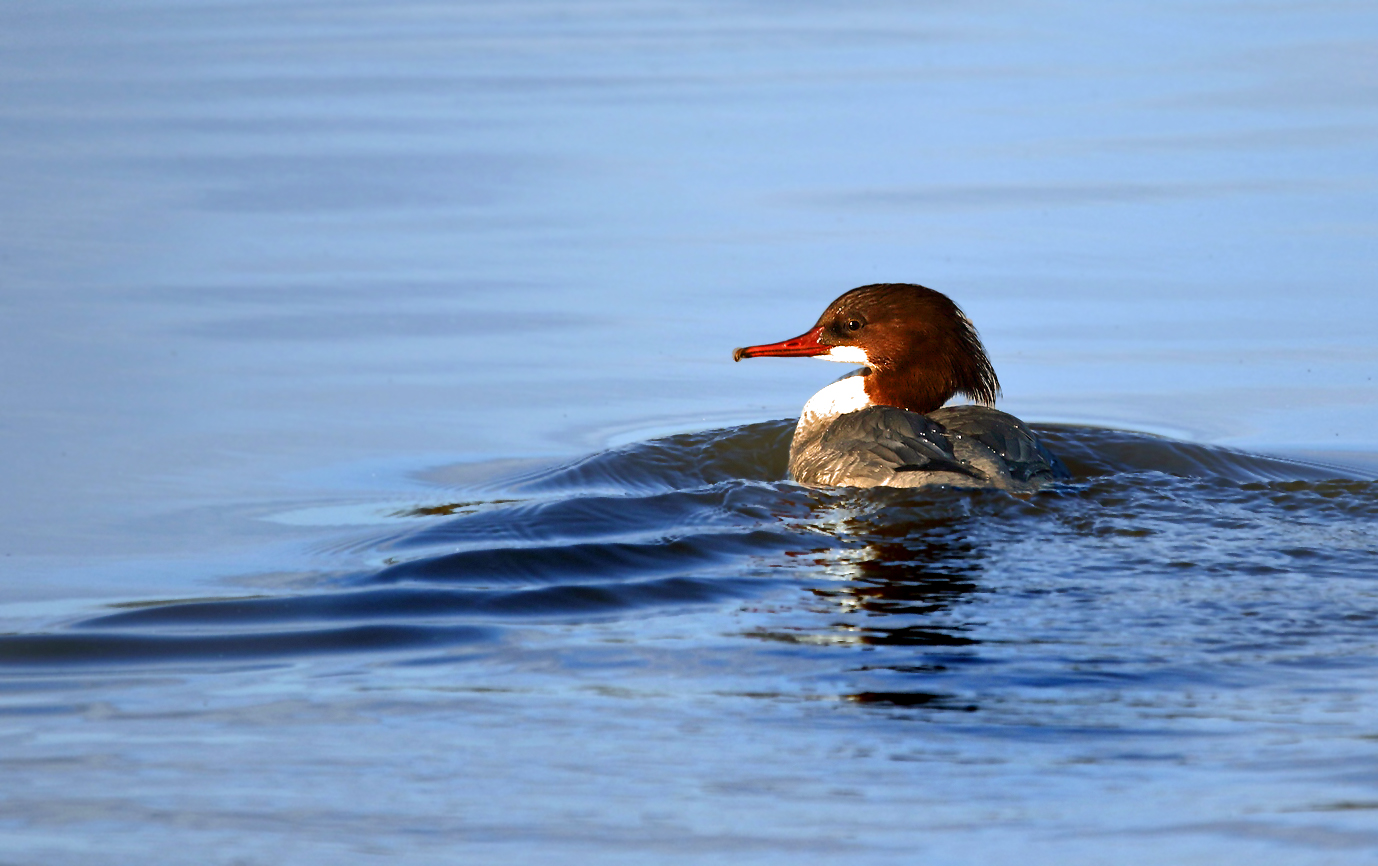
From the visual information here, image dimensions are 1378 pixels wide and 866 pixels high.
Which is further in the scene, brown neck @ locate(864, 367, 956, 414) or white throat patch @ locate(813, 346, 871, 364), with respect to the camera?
white throat patch @ locate(813, 346, 871, 364)

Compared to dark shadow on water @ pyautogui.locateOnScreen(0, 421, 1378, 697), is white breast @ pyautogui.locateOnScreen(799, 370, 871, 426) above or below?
above

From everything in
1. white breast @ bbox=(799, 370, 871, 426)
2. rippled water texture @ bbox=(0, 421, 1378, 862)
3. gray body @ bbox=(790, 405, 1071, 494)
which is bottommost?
rippled water texture @ bbox=(0, 421, 1378, 862)

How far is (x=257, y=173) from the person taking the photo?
1326 centimetres

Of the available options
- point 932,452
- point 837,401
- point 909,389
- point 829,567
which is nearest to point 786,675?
point 829,567

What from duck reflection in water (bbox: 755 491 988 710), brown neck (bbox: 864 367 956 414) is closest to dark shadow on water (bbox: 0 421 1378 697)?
duck reflection in water (bbox: 755 491 988 710)

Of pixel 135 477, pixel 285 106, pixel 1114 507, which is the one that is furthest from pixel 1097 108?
pixel 135 477

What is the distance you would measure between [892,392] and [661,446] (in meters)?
1.20

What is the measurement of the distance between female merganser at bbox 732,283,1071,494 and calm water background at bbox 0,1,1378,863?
28cm

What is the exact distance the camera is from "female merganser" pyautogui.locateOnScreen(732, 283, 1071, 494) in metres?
7.66

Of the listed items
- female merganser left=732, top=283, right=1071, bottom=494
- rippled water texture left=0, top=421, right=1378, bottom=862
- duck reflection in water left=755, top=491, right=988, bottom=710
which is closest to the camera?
rippled water texture left=0, top=421, right=1378, bottom=862

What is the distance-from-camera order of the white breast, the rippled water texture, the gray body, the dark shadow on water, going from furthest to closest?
the white breast → the gray body → the dark shadow on water → the rippled water texture

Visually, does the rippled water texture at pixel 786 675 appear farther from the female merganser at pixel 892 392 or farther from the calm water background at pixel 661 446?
the female merganser at pixel 892 392

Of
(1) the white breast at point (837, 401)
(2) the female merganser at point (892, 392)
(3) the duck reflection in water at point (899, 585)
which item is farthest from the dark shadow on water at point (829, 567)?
(1) the white breast at point (837, 401)

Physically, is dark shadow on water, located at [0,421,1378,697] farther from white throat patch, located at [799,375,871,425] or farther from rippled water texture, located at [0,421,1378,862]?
white throat patch, located at [799,375,871,425]
